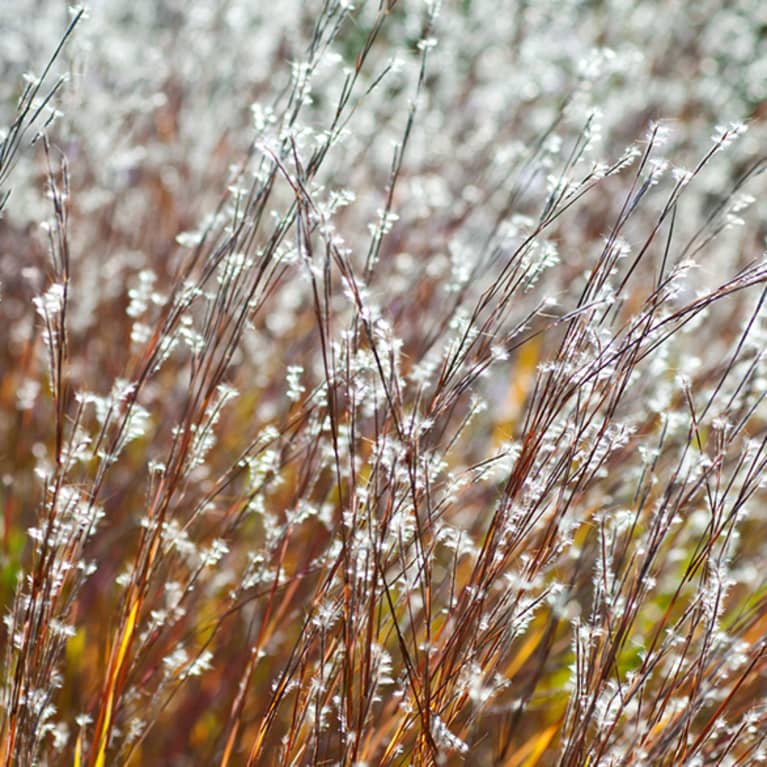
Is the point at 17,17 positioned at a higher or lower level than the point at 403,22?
lower

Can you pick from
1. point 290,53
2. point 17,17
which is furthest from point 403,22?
point 17,17

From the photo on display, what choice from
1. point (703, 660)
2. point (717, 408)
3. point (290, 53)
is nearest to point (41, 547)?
point (703, 660)

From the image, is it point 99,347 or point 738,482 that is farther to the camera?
point 99,347

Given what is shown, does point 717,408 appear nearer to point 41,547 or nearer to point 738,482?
point 738,482

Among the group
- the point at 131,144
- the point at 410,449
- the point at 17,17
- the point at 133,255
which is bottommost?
the point at 410,449

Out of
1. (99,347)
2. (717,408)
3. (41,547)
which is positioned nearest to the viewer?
(41,547)

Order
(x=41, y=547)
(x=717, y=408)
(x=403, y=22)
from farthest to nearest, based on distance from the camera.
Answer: (x=403, y=22), (x=717, y=408), (x=41, y=547)

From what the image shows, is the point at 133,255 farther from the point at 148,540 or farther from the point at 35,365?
the point at 148,540
